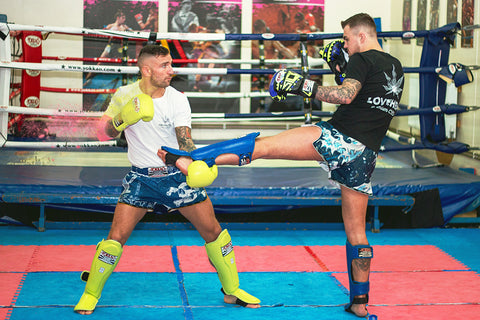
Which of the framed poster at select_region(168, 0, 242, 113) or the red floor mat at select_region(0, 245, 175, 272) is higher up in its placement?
the framed poster at select_region(168, 0, 242, 113)

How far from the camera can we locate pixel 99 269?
3.15 metres

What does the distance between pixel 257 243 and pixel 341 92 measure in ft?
6.97

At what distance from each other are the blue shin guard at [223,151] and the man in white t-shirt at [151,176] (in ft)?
0.81

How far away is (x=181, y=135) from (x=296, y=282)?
4.16ft

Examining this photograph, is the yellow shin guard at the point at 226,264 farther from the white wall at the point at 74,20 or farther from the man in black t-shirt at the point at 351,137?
the white wall at the point at 74,20

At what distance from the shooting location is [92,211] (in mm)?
5117

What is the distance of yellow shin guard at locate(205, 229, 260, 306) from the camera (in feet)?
10.8

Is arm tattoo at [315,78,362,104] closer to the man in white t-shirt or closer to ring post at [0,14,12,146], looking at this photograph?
the man in white t-shirt

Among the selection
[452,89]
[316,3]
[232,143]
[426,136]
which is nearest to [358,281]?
[232,143]

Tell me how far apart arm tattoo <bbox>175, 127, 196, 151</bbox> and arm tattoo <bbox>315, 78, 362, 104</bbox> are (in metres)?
0.66

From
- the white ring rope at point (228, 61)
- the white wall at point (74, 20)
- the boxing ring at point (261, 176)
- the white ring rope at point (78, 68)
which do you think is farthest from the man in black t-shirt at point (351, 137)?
the white wall at point (74, 20)

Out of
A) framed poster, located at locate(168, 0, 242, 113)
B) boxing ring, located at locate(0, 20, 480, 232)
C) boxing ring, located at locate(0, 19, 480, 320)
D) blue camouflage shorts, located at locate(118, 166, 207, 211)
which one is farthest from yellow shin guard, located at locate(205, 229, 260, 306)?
framed poster, located at locate(168, 0, 242, 113)

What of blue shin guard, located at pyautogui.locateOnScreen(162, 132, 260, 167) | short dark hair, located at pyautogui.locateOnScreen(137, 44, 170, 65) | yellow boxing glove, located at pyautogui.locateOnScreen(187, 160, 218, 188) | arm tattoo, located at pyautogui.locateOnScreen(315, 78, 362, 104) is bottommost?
yellow boxing glove, located at pyautogui.locateOnScreen(187, 160, 218, 188)

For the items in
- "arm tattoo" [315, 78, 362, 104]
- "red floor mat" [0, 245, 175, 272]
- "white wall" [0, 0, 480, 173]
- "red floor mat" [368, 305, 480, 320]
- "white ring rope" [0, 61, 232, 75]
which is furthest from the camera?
"white wall" [0, 0, 480, 173]
